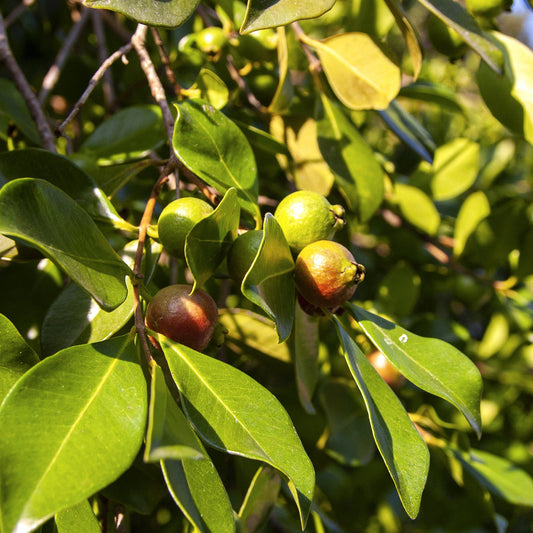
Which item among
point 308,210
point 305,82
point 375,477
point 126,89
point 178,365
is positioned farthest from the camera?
point 375,477

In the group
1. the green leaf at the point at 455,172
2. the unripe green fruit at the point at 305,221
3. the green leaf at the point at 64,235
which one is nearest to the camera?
the green leaf at the point at 64,235

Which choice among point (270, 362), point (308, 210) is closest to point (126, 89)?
point (270, 362)

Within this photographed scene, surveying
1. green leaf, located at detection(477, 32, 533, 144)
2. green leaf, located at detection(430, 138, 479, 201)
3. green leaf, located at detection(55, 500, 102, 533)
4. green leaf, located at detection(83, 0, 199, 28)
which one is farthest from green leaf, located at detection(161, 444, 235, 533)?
green leaf, located at detection(430, 138, 479, 201)

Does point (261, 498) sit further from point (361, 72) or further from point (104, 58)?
point (104, 58)

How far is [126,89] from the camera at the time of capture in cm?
177

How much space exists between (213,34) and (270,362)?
0.78 meters

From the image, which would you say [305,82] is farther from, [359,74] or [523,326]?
[523,326]

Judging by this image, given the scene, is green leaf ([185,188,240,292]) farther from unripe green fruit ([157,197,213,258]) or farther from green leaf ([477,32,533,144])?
green leaf ([477,32,533,144])

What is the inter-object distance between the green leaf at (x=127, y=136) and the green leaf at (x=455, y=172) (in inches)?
39.8

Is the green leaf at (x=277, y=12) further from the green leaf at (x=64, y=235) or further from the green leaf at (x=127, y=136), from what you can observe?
the green leaf at (x=127, y=136)

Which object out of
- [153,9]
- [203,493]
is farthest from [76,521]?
[153,9]

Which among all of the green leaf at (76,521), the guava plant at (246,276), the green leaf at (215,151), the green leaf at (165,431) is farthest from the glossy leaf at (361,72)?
the green leaf at (76,521)

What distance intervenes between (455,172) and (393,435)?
1.31 metres

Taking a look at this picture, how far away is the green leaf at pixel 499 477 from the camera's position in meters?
1.43
